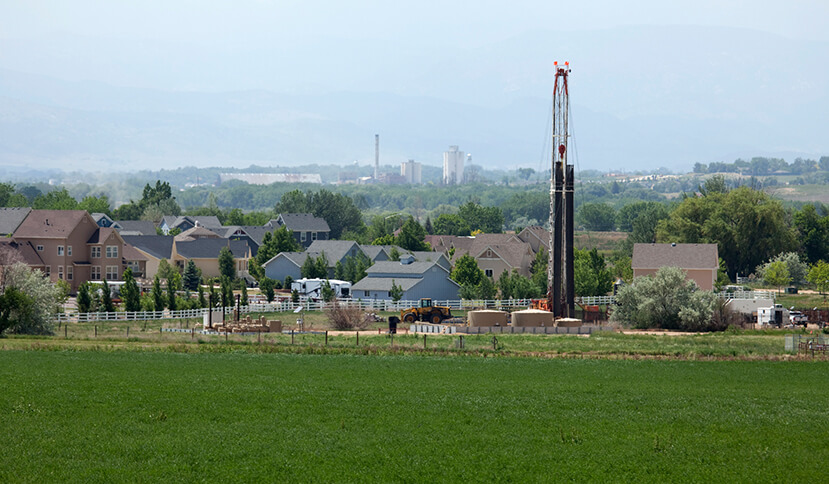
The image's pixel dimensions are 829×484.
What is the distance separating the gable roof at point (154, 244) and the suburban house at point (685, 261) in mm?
50316

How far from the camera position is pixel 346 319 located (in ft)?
201

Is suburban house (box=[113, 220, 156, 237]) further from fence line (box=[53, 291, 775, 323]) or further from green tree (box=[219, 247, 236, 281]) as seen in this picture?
fence line (box=[53, 291, 775, 323])

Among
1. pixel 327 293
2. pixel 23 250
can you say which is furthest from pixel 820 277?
pixel 23 250

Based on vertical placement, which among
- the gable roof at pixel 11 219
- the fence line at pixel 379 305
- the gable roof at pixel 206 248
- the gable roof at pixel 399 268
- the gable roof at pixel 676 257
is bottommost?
the fence line at pixel 379 305

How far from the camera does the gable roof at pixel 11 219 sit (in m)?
97.5

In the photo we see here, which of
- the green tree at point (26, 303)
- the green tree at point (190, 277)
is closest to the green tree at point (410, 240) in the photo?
the green tree at point (190, 277)

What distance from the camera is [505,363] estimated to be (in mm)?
38500

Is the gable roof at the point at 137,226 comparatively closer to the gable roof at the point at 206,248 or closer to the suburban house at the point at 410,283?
the gable roof at the point at 206,248

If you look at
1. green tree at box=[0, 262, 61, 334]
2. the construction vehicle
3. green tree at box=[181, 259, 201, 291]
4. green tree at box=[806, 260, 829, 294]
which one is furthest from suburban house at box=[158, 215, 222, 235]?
green tree at box=[806, 260, 829, 294]

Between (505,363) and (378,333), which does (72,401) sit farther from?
(378,333)

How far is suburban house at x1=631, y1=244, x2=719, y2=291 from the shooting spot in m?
83.9

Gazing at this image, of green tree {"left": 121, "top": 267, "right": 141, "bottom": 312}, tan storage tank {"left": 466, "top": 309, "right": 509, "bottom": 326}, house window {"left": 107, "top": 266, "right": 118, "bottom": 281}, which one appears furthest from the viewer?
house window {"left": 107, "top": 266, "right": 118, "bottom": 281}

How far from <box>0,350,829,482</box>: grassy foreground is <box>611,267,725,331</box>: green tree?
24766mm

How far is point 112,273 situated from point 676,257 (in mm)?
51928
